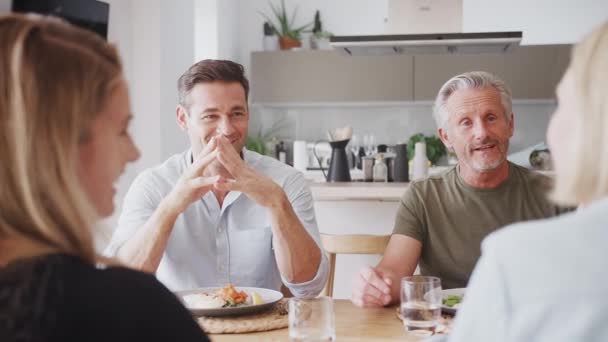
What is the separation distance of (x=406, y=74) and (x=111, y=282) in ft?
18.1

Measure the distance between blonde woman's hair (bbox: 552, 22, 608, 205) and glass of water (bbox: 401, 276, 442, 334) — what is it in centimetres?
72

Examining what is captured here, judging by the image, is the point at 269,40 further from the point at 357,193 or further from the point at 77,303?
the point at 77,303

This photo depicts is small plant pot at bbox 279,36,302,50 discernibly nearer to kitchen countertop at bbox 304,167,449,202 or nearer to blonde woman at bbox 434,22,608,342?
kitchen countertop at bbox 304,167,449,202

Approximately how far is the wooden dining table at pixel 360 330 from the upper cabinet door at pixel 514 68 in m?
4.52

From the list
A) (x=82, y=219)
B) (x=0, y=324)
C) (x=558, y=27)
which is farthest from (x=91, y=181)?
(x=558, y=27)

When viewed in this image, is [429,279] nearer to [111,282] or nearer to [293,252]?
[293,252]

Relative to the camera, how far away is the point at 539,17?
628 centimetres

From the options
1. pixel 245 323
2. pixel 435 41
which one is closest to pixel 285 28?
pixel 435 41

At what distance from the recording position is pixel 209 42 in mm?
5832

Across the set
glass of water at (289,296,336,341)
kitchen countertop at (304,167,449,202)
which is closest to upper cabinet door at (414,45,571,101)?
kitchen countertop at (304,167,449,202)

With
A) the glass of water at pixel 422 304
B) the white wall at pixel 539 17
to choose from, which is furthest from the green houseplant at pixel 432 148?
the glass of water at pixel 422 304

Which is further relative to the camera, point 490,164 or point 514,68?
point 514,68

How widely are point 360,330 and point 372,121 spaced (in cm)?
503

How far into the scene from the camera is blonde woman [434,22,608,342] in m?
0.75
